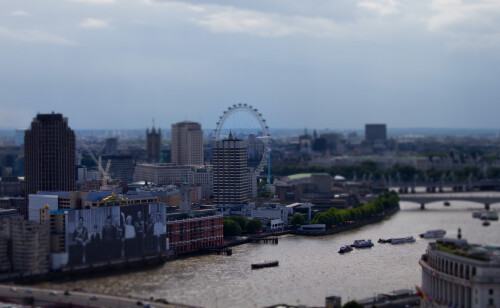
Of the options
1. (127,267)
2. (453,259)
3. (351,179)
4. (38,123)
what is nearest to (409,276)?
(453,259)

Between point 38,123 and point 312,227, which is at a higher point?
point 38,123

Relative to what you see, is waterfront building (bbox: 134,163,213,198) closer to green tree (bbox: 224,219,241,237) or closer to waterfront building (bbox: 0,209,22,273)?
green tree (bbox: 224,219,241,237)

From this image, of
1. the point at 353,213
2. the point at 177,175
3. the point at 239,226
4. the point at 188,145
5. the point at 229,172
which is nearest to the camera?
the point at 239,226

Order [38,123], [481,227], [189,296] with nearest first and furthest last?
[189,296]
[481,227]
[38,123]

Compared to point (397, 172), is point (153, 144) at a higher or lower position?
higher

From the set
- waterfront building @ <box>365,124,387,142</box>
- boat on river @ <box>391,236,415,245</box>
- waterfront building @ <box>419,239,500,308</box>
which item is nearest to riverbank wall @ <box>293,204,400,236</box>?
boat on river @ <box>391,236,415,245</box>

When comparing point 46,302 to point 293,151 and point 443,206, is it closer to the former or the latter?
point 443,206

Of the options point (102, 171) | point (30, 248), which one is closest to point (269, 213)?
point (102, 171)

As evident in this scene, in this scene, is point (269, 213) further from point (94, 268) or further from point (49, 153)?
point (94, 268)
